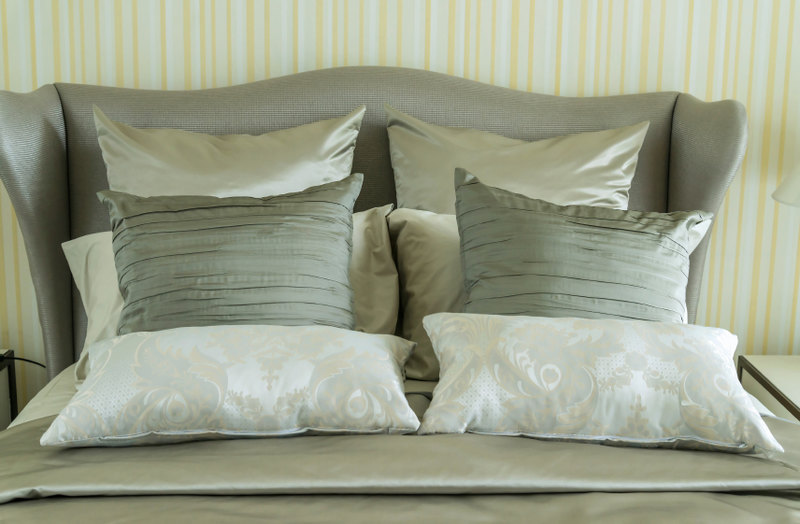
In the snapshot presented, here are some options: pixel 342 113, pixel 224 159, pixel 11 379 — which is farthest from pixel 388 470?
pixel 11 379

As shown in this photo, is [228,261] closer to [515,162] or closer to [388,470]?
[388,470]

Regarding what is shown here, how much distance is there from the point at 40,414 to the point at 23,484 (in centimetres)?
51

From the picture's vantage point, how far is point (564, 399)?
1.49 meters

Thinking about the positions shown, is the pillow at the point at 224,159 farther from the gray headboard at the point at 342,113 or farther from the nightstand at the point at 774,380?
the nightstand at the point at 774,380

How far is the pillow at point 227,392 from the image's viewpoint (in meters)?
1.46

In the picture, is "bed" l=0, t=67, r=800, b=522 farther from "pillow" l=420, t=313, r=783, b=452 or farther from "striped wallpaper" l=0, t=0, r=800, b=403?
"striped wallpaper" l=0, t=0, r=800, b=403

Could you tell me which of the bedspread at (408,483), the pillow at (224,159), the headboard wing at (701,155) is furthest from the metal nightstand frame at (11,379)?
the headboard wing at (701,155)

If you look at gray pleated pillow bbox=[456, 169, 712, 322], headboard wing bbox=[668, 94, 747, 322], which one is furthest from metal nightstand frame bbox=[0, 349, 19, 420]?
headboard wing bbox=[668, 94, 747, 322]

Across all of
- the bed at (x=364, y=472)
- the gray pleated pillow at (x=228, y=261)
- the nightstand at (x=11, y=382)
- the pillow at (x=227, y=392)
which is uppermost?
the gray pleated pillow at (x=228, y=261)

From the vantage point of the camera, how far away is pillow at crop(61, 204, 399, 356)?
2006 millimetres

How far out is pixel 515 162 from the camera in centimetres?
218

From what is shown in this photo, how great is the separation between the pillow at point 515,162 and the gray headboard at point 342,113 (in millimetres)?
101

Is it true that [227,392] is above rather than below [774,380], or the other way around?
above

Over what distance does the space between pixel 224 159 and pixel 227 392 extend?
829 mm
